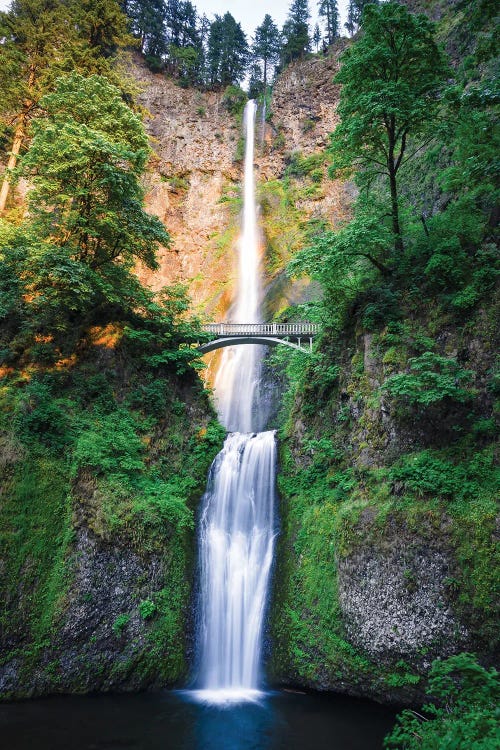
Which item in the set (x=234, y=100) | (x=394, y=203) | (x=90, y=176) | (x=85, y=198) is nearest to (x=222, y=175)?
(x=234, y=100)

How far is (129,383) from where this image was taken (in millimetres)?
14258

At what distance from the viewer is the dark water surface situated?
7262mm

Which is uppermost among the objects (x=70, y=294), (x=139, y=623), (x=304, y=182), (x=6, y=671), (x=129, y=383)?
(x=304, y=182)

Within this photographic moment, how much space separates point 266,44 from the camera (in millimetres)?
47469

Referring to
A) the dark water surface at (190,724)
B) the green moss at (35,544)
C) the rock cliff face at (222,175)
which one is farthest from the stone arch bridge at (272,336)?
the dark water surface at (190,724)

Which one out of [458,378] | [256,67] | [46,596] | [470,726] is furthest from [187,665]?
[256,67]

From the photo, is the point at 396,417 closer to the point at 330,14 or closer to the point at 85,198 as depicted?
the point at 85,198

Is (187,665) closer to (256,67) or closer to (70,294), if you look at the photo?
(70,294)

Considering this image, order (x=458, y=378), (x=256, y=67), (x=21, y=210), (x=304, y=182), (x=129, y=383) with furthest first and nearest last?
(x=256, y=67) < (x=304, y=182) < (x=21, y=210) < (x=129, y=383) < (x=458, y=378)

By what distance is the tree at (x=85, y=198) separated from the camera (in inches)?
480

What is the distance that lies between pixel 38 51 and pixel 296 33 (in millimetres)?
38455

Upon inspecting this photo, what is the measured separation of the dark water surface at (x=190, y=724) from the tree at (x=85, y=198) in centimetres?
953

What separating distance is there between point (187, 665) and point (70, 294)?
10.6 meters

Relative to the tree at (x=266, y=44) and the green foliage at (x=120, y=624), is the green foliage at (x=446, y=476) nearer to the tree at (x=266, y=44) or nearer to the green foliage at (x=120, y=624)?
the green foliage at (x=120, y=624)
